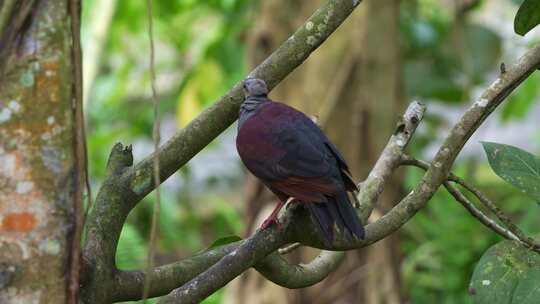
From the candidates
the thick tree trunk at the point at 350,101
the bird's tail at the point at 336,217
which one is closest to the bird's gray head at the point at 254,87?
the bird's tail at the point at 336,217

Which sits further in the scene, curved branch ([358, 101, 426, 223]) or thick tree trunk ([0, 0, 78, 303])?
curved branch ([358, 101, 426, 223])

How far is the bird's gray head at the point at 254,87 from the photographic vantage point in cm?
181

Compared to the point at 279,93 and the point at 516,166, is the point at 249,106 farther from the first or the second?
the point at 279,93

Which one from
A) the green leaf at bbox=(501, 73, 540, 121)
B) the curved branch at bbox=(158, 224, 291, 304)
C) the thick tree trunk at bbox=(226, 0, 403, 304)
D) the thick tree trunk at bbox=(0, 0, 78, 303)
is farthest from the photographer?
the green leaf at bbox=(501, 73, 540, 121)

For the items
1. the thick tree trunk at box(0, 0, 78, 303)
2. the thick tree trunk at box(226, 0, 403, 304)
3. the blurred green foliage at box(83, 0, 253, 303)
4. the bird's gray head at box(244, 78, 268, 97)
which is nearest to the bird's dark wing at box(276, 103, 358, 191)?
the bird's gray head at box(244, 78, 268, 97)

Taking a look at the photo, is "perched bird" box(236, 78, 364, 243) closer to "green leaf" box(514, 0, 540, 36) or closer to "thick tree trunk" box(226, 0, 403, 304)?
"green leaf" box(514, 0, 540, 36)

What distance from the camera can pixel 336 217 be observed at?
174 centimetres

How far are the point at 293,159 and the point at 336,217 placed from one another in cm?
21

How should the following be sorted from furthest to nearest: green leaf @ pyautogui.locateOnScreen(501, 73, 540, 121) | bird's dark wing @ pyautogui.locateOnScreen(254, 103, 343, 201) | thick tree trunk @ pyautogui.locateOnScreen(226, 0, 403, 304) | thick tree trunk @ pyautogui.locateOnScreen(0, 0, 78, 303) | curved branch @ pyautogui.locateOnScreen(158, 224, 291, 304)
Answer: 1. green leaf @ pyautogui.locateOnScreen(501, 73, 540, 121)
2. thick tree trunk @ pyautogui.locateOnScreen(226, 0, 403, 304)
3. bird's dark wing @ pyautogui.locateOnScreen(254, 103, 343, 201)
4. curved branch @ pyautogui.locateOnScreen(158, 224, 291, 304)
5. thick tree trunk @ pyautogui.locateOnScreen(0, 0, 78, 303)

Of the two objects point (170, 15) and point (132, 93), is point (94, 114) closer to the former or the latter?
point (132, 93)

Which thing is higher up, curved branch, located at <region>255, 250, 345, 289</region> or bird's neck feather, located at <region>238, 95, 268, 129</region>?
bird's neck feather, located at <region>238, 95, 268, 129</region>

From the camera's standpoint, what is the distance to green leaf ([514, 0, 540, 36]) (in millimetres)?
1858

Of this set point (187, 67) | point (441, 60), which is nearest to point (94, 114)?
point (187, 67)

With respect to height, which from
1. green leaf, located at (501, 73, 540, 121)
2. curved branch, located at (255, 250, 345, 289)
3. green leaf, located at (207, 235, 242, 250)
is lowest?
green leaf, located at (501, 73, 540, 121)
